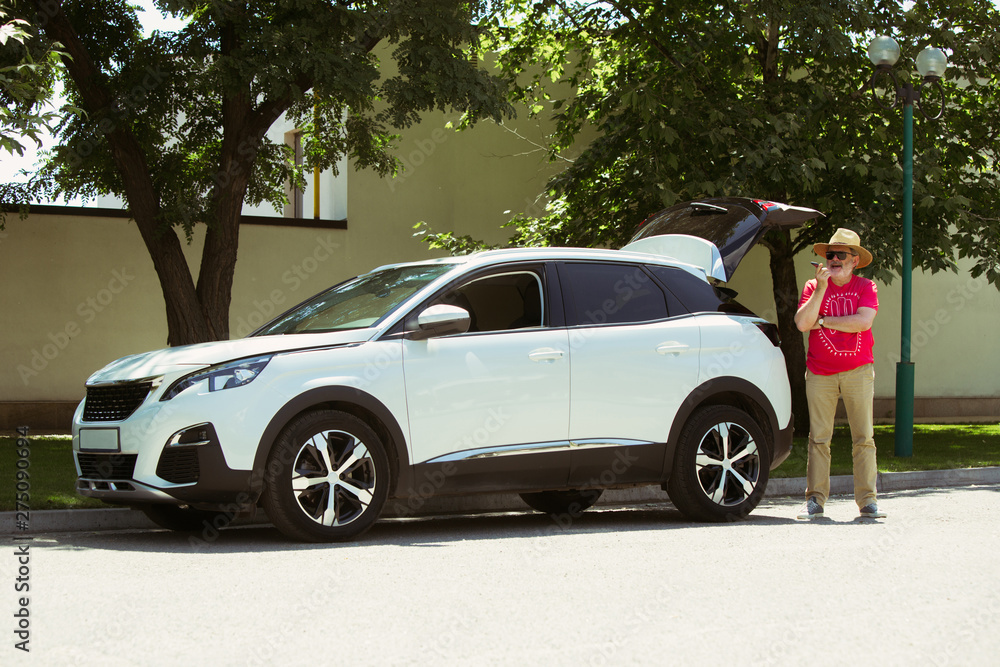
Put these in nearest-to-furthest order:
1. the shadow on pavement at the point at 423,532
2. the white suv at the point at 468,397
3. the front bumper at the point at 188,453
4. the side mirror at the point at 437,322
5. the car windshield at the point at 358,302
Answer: the front bumper at the point at 188,453 → the white suv at the point at 468,397 → the shadow on pavement at the point at 423,532 → the side mirror at the point at 437,322 → the car windshield at the point at 358,302

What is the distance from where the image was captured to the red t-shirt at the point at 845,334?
26.2ft

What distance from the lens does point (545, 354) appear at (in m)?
7.20

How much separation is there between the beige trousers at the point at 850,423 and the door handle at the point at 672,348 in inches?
46.2

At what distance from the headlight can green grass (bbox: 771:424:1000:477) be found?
6049mm

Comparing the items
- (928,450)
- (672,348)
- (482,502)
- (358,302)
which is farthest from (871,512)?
(928,450)

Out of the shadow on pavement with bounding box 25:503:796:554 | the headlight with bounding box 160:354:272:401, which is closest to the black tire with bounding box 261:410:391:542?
the shadow on pavement with bounding box 25:503:796:554

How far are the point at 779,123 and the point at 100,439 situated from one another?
9423 millimetres

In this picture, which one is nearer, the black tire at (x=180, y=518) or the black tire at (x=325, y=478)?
the black tire at (x=325, y=478)

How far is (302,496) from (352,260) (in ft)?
41.3

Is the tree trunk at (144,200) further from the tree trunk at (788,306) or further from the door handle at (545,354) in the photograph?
the tree trunk at (788,306)

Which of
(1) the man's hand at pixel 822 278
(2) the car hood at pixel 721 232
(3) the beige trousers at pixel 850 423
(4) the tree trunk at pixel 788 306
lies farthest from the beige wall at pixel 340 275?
(1) the man's hand at pixel 822 278

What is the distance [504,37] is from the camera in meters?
17.1

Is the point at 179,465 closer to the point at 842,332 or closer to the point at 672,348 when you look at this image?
the point at 672,348

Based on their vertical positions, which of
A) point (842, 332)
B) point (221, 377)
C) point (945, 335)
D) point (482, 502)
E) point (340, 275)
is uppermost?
point (340, 275)
